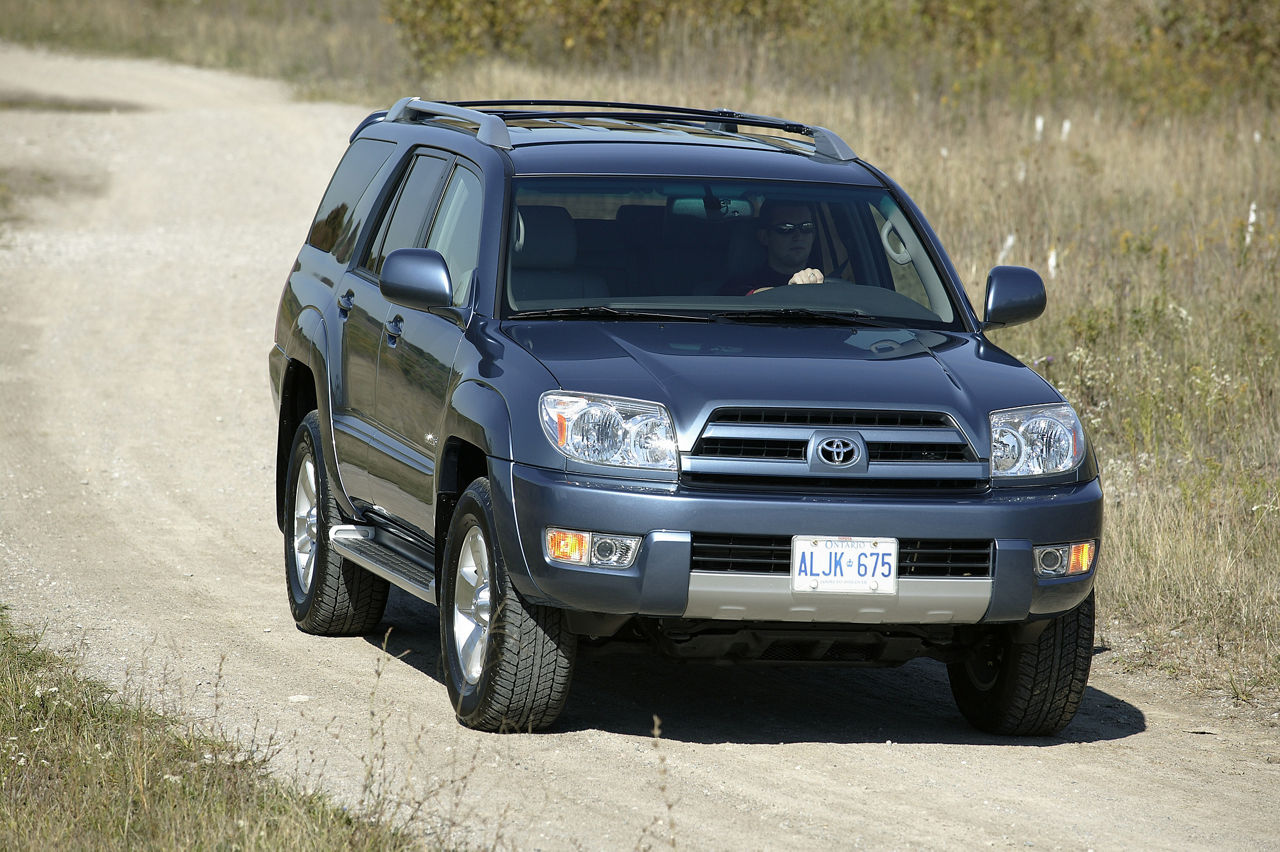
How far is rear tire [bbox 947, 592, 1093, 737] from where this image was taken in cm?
620

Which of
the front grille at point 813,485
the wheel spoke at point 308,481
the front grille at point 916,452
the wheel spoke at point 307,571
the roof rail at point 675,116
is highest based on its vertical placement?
the roof rail at point 675,116

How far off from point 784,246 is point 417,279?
1384 millimetres

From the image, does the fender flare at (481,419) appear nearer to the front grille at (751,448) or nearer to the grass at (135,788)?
the front grille at (751,448)

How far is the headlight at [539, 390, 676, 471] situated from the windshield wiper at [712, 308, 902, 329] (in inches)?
36.7

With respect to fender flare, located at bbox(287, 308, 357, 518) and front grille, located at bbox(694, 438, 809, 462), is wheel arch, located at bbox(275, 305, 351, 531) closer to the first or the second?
fender flare, located at bbox(287, 308, 357, 518)

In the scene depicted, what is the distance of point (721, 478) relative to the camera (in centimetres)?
555

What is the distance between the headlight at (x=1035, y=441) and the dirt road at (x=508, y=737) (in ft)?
3.22

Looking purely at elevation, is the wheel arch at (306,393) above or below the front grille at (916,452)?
below

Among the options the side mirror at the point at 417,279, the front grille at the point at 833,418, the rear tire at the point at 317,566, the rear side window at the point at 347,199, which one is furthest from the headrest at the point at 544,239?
the rear tire at the point at 317,566

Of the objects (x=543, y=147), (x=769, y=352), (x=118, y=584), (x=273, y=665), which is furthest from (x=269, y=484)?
(x=769, y=352)

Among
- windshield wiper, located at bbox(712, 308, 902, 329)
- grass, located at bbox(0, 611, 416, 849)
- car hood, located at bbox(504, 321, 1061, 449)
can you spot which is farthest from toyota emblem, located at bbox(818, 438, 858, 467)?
grass, located at bbox(0, 611, 416, 849)

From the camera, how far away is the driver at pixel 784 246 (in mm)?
6668

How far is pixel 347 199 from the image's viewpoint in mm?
8258

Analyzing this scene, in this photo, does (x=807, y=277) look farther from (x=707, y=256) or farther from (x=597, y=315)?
(x=597, y=315)
